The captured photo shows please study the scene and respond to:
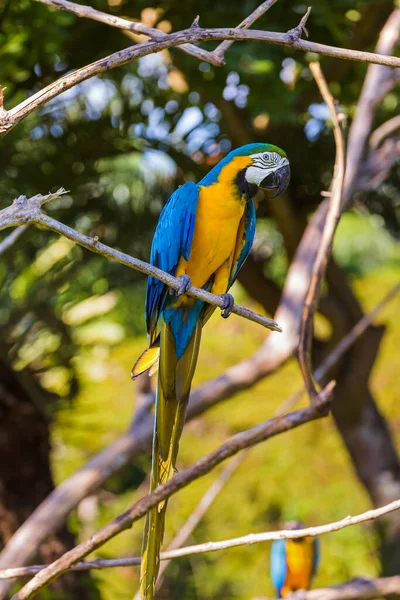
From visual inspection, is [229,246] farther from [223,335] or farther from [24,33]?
[223,335]

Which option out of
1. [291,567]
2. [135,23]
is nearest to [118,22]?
[135,23]

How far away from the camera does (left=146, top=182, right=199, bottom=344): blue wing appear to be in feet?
3.73

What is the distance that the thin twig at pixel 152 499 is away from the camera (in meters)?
0.82

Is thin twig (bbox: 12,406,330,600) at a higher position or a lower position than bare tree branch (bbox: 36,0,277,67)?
lower

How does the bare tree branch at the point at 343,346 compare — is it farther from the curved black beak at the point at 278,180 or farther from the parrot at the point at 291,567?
the parrot at the point at 291,567

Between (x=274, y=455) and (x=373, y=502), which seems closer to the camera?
(x=373, y=502)

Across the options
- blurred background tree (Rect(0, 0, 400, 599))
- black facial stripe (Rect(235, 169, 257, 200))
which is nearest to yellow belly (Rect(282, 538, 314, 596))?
blurred background tree (Rect(0, 0, 400, 599))

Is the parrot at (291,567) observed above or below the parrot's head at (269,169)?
below

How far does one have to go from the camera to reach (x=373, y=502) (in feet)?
7.54

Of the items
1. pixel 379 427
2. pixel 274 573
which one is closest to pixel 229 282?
pixel 274 573

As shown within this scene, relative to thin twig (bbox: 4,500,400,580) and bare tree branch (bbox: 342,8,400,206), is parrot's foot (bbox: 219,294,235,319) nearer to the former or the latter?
thin twig (bbox: 4,500,400,580)

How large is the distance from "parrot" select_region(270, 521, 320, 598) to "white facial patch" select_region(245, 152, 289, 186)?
3.92 ft

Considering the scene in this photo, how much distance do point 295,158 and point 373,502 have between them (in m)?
1.11

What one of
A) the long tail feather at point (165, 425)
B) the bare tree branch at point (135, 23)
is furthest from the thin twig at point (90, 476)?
the bare tree branch at point (135, 23)
